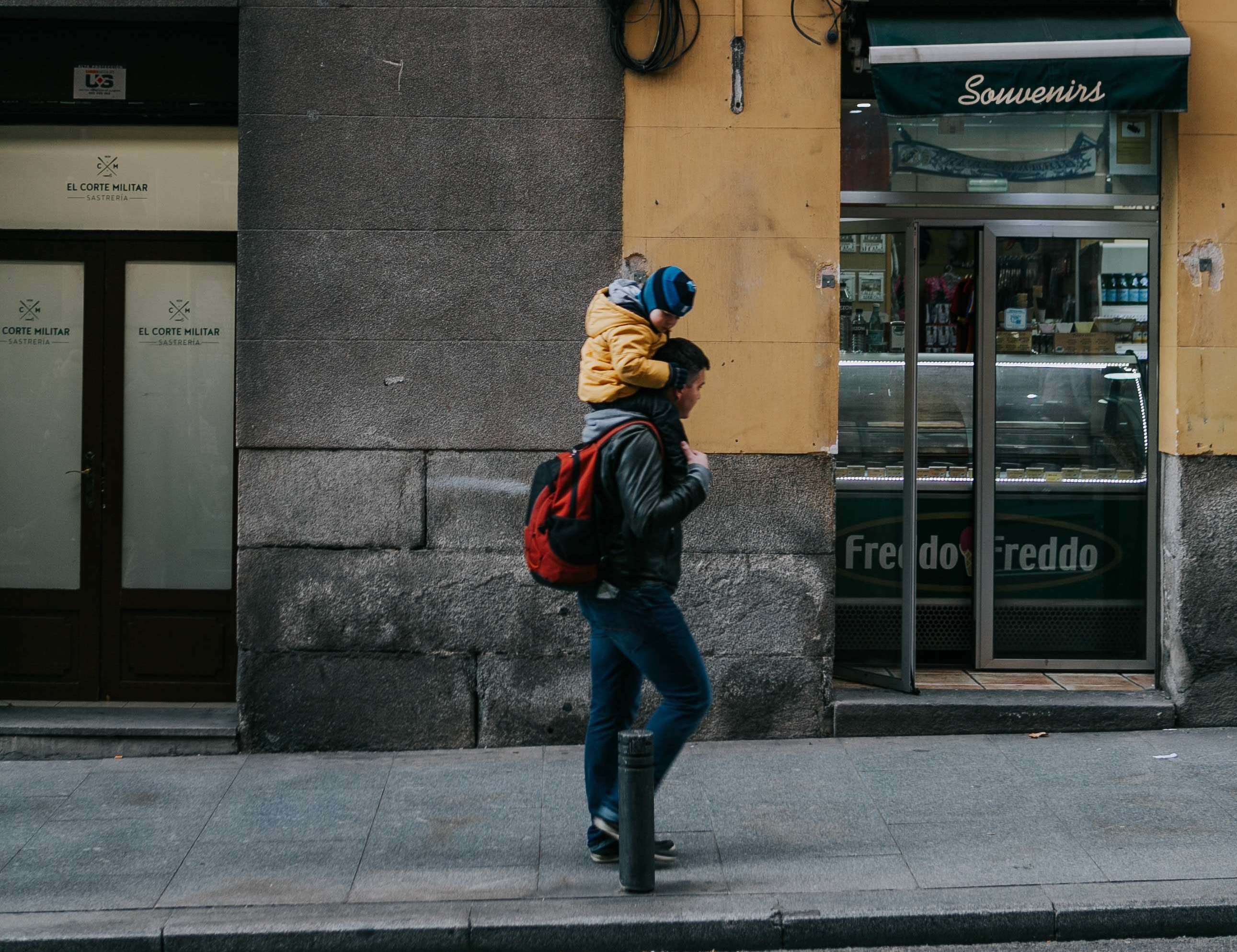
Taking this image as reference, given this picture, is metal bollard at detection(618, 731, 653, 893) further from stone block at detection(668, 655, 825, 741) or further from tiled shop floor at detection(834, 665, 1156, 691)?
tiled shop floor at detection(834, 665, 1156, 691)

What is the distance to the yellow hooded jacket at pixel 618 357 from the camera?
15.5ft

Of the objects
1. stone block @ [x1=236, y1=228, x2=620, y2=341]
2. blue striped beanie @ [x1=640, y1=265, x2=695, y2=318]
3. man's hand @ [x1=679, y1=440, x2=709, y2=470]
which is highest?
stone block @ [x1=236, y1=228, x2=620, y2=341]

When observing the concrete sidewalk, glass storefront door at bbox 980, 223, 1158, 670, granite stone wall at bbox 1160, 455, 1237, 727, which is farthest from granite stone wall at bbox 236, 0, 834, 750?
granite stone wall at bbox 1160, 455, 1237, 727

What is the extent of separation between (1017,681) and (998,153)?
2916 mm

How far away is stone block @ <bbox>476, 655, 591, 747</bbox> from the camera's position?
6.70 metres

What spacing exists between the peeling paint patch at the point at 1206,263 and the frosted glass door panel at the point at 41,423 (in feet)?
19.3

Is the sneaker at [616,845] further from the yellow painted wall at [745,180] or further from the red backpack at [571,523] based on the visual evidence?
the yellow painted wall at [745,180]

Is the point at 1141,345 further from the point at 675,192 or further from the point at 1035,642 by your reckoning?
the point at 675,192

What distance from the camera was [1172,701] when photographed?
6918 mm

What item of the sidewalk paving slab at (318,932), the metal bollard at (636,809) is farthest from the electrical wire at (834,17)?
the sidewalk paving slab at (318,932)

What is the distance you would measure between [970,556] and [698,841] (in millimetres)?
3032

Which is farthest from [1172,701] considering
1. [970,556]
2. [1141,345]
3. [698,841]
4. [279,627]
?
[279,627]

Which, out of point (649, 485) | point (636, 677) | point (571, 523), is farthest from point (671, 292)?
point (636, 677)

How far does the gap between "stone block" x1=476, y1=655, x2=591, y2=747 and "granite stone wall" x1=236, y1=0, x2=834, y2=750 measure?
0.05ft
